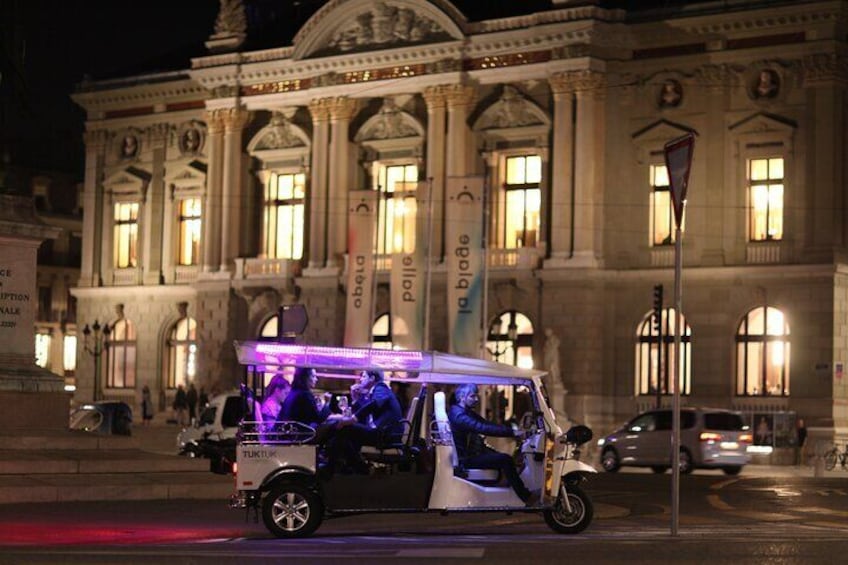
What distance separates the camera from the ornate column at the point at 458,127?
5994cm

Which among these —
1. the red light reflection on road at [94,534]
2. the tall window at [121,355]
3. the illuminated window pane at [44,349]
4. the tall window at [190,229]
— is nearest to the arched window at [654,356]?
the tall window at [190,229]

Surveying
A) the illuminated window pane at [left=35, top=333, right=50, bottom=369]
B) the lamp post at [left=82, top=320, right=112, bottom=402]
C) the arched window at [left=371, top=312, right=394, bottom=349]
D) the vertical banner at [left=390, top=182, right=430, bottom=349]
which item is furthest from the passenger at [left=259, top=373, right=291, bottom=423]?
the illuminated window pane at [left=35, top=333, right=50, bottom=369]

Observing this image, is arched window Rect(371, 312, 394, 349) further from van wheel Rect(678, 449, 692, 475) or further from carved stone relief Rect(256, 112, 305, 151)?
van wheel Rect(678, 449, 692, 475)

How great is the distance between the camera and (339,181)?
62688 mm

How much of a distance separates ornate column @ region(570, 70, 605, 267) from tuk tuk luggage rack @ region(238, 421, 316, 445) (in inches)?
1431

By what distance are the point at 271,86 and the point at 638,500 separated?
37.8 metres

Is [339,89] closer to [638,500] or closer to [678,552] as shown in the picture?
[638,500]

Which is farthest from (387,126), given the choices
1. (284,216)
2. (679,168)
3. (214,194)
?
(679,168)

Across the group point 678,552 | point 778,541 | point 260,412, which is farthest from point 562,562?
point 260,412

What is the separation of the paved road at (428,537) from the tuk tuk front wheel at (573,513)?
19cm

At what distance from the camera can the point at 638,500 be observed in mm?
29859

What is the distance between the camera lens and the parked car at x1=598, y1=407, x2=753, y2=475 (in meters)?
43.4

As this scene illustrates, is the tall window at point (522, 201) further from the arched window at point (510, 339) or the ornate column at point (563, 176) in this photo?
the arched window at point (510, 339)

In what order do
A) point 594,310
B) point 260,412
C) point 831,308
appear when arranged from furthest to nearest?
point 594,310 → point 831,308 → point 260,412
